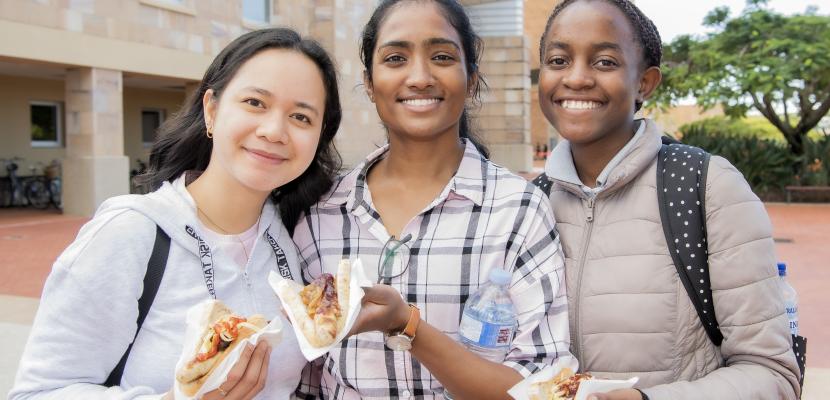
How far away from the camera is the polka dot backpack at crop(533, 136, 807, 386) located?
7.27 ft

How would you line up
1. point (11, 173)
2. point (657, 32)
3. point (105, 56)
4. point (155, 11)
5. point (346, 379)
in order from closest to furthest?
1. point (346, 379)
2. point (657, 32)
3. point (105, 56)
4. point (155, 11)
5. point (11, 173)

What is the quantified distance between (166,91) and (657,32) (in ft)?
70.4

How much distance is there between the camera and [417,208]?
8.28 feet

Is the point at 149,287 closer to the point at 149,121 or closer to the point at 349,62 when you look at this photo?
the point at 349,62

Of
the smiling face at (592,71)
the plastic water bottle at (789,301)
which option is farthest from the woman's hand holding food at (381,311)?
the plastic water bottle at (789,301)

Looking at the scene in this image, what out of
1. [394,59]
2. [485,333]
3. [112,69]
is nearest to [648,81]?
[394,59]

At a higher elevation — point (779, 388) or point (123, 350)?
point (123, 350)

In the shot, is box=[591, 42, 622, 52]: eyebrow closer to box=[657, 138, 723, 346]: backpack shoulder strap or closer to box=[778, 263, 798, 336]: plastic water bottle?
box=[657, 138, 723, 346]: backpack shoulder strap

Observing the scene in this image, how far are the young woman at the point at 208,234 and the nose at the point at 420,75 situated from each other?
308 mm

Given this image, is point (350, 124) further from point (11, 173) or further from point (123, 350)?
point (123, 350)

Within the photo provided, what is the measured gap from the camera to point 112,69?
14664mm

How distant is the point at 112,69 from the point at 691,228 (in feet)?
48.2

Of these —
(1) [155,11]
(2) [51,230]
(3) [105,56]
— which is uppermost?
(1) [155,11]

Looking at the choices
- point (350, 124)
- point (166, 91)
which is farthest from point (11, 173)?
point (350, 124)
